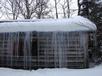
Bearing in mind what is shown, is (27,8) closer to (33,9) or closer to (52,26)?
(33,9)

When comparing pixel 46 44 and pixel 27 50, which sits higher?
pixel 46 44

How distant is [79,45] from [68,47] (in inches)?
24.9

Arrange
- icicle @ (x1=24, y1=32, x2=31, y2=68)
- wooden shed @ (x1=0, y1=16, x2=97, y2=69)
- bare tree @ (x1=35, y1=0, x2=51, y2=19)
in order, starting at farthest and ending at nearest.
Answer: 1. bare tree @ (x1=35, y1=0, x2=51, y2=19)
2. icicle @ (x1=24, y1=32, x2=31, y2=68)
3. wooden shed @ (x1=0, y1=16, x2=97, y2=69)

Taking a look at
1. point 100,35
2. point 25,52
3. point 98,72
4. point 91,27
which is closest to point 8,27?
point 25,52

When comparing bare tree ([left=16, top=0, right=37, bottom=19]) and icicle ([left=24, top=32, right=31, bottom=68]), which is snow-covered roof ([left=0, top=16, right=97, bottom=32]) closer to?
icicle ([left=24, top=32, right=31, bottom=68])

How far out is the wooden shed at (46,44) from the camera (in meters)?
13.9

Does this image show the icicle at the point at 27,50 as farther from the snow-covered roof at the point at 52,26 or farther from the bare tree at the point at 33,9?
the bare tree at the point at 33,9

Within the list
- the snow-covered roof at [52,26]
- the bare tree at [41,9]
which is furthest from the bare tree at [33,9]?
the snow-covered roof at [52,26]

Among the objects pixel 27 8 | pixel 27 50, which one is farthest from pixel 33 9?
pixel 27 50

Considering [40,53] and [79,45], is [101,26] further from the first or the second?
[40,53]

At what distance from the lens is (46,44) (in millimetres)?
14227

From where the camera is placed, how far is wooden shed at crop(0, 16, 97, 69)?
1387 centimetres

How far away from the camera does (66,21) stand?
1412 cm

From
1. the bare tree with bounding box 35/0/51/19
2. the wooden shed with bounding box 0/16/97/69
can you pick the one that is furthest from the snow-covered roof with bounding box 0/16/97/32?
the bare tree with bounding box 35/0/51/19
